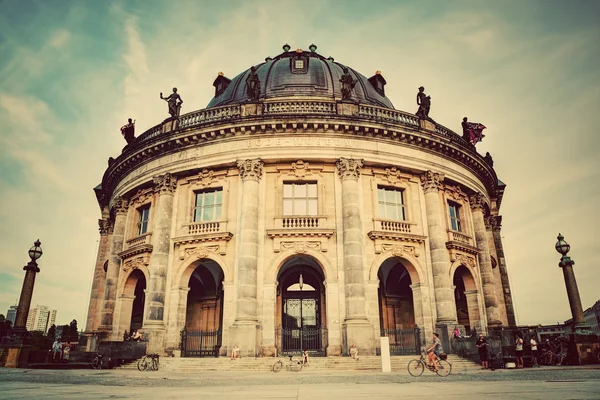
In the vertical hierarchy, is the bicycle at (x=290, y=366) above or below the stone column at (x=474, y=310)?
below

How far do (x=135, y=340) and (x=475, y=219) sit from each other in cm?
2189

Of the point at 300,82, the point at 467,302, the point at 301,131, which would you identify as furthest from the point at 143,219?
the point at 467,302

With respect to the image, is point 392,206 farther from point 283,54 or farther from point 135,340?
point 283,54

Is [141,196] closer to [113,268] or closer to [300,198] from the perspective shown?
[113,268]

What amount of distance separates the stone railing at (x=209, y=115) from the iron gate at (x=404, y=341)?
14684 mm

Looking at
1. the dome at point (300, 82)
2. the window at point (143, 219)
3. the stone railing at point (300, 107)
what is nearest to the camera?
the stone railing at point (300, 107)

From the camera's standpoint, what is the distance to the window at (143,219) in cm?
2525

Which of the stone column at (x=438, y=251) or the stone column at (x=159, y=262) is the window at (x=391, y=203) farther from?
the stone column at (x=159, y=262)

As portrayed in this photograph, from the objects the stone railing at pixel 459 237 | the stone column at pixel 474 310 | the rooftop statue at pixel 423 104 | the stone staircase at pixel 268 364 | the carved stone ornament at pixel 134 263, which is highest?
the rooftop statue at pixel 423 104

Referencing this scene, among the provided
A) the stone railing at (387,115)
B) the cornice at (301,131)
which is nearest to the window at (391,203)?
the cornice at (301,131)

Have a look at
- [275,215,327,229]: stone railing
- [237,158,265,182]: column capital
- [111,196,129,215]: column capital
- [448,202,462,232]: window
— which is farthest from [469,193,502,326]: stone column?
[111,196,129,215]: column capital

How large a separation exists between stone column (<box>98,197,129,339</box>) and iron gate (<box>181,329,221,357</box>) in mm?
5146

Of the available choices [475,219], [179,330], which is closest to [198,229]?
[179,330]

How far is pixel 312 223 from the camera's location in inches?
830
